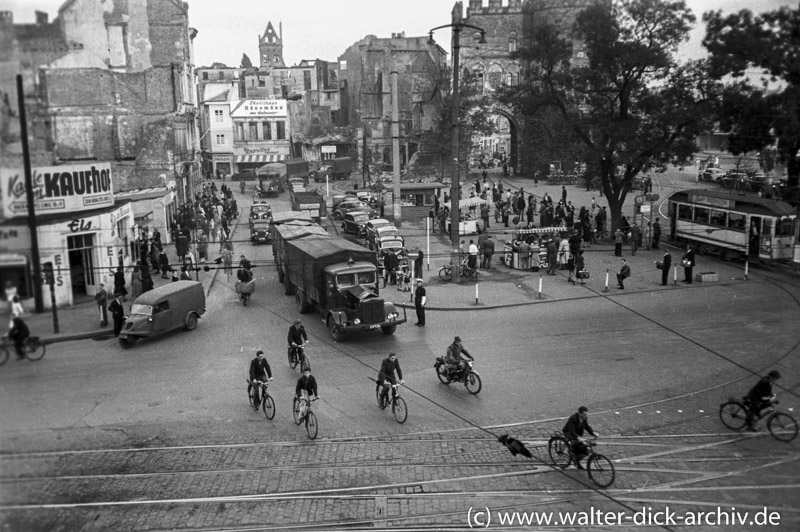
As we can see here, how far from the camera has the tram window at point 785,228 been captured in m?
29.4

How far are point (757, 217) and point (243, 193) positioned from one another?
49345 millimetres

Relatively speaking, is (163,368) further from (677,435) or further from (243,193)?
(243,193)

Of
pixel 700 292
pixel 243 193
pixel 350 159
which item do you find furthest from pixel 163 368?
pixel 350 159

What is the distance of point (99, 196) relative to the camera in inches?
196

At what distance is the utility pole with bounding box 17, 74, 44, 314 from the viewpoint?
2.67m

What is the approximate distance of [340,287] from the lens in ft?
71.2

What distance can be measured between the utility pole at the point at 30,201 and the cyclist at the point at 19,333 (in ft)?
0.41

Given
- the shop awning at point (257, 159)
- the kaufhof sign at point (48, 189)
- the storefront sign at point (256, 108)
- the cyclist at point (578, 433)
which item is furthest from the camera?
the shop awning at point (257, 159)

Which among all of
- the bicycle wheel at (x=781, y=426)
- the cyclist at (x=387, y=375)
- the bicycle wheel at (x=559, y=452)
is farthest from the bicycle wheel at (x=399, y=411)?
the bicycle wheel at (x=781, y=426)

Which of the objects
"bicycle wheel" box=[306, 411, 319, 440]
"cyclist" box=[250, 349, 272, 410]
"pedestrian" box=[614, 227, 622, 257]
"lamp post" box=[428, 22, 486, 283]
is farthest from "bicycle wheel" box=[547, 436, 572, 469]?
"pedestrian" box=[614, 227, 622, 257]

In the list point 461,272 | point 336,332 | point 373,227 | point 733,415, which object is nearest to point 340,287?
point 336,332

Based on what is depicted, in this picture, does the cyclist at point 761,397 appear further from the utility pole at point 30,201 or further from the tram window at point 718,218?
the tram window at point 718,218

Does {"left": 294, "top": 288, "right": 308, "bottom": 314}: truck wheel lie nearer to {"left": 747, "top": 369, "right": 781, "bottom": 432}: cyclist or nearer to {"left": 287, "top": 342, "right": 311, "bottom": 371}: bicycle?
{"left": 287, "top": 342, "right": 311, "bottom": 371}: bicycle

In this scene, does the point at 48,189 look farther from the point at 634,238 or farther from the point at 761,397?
the point at 634,238
